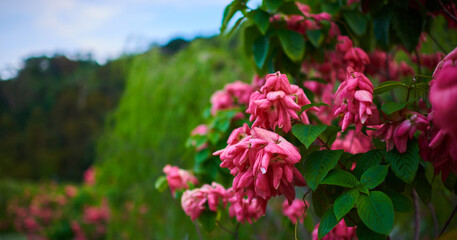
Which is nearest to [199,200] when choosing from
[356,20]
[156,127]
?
[356,20]

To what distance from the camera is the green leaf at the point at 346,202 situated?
1.47ft

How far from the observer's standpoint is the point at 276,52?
982 millimetres

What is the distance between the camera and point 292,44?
2.89 ft

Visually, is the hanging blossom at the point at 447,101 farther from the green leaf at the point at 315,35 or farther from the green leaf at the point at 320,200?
the green leaf at the point at 315,35

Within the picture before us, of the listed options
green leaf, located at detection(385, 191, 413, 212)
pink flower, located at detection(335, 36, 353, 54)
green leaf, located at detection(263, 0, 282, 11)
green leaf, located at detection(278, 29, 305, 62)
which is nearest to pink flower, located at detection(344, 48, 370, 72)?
pink flower, located at detection(335, 36, 353, 54)

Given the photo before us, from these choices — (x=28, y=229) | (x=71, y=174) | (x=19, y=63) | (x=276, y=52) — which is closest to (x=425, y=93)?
(x=276, y=52)

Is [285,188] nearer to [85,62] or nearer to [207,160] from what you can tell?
[207,160]

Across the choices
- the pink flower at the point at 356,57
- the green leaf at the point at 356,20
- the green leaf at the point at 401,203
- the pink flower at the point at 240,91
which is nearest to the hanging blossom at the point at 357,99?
the green leaf at the point at 401,203

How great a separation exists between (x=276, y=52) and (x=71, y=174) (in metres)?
9.04

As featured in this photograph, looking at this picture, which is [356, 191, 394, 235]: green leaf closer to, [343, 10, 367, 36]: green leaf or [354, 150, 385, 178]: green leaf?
[354, 150, 385, 178]: green leaf

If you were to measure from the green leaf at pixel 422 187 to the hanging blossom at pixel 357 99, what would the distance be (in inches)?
6.0

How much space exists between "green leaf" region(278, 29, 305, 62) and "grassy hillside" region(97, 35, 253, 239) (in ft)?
5.07

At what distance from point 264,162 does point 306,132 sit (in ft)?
0.33

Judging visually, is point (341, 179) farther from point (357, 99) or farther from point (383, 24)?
point (383, 24)
